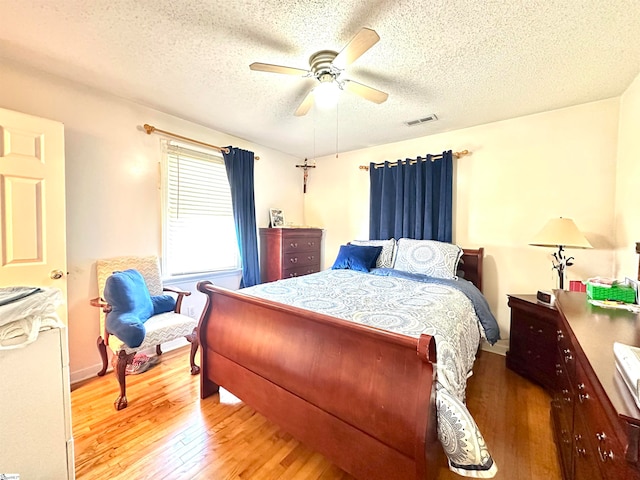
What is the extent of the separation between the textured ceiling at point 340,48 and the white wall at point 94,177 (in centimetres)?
15

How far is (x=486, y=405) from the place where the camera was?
6.52ft

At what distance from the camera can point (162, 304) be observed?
2463 millimetres

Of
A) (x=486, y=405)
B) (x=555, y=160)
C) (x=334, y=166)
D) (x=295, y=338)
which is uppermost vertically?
(x=334, y=166)

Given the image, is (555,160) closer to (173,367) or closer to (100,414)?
(173,367)

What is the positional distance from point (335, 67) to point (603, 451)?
6.59 feet

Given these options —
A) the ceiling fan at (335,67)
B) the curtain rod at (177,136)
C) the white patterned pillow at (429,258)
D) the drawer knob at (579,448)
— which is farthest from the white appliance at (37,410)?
the white patterned pillow at (429,258)

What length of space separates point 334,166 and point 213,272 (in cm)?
232

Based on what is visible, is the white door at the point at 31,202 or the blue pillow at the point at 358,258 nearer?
the white door at the point at 31,202

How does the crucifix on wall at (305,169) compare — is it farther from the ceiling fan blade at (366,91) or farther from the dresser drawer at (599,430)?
the dresser drawer at (599,430)

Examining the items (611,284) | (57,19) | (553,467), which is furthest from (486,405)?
(57,19)

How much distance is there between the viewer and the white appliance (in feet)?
3.05

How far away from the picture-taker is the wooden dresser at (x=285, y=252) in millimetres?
3602

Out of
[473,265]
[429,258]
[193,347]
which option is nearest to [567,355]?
[429,258]

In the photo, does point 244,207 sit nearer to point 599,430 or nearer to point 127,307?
point 127,307
